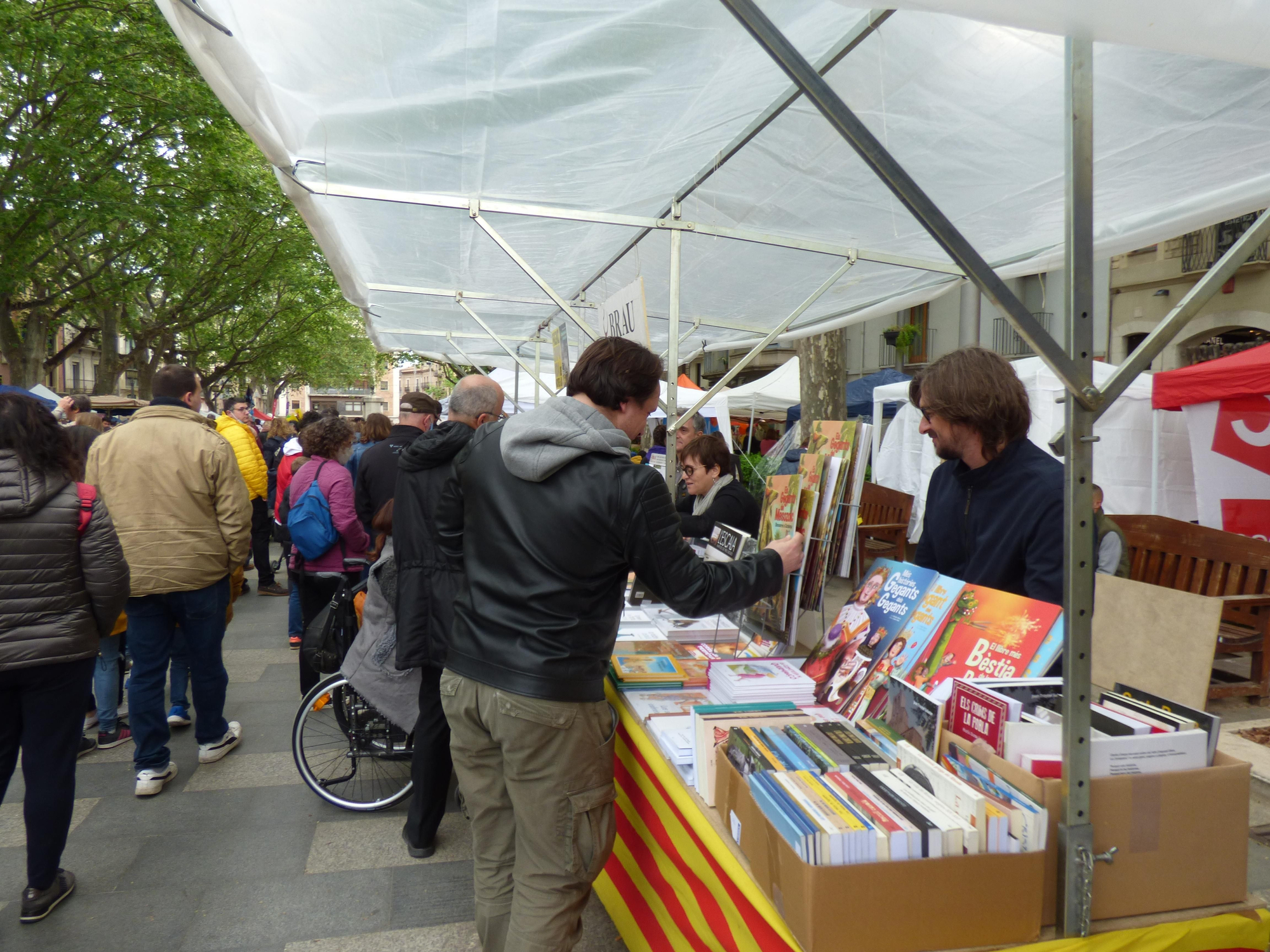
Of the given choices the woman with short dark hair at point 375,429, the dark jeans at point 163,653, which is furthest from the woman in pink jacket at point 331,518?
Answer: the woman with short dark hair at point 375,429

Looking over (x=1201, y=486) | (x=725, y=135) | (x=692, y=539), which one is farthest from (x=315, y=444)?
(x=1201, y=486)

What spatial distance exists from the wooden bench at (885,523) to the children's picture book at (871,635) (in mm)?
6184

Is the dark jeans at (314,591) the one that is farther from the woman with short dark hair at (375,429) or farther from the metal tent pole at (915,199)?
the metal tent pole at (915,199)

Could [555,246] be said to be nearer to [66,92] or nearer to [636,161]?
[636,161]

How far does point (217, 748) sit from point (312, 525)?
1303mm

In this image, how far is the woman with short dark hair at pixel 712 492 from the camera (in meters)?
3.90

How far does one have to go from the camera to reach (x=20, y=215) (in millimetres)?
11891

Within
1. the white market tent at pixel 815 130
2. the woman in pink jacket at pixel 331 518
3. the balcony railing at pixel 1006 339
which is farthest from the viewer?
the balcony railing at pixel 1006 339

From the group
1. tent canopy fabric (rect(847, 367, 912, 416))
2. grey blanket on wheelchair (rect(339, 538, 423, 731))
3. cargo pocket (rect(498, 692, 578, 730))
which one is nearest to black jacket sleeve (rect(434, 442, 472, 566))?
cargo pocket (rect(498, 692, 578, 730))

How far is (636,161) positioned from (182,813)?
359 cm

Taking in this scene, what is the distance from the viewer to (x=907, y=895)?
1266 mm

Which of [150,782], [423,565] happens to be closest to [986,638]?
[423,565]

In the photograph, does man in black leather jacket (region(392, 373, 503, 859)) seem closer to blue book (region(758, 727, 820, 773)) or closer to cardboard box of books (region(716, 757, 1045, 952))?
blue book (region(758, 727, 820, 773))

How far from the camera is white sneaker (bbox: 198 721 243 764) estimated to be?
4.18 m
